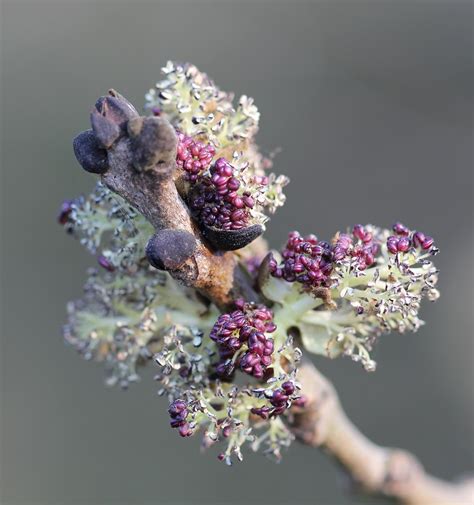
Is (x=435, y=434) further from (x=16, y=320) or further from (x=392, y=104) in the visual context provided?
(x=16, y=320)

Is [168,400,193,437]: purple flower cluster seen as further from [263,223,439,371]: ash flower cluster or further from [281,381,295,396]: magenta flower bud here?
[263,223,439,371]: ash flower cluster

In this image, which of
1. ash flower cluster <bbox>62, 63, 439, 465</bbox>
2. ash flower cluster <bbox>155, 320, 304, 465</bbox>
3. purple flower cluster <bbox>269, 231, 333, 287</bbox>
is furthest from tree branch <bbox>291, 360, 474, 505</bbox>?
purple flower cluster <bbox>269, 231, 333, 287</bbox>

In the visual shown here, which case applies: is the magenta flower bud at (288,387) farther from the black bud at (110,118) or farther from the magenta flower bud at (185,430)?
the black bud at (110,118)

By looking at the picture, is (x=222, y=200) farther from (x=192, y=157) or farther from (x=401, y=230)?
(x=401, y=230)

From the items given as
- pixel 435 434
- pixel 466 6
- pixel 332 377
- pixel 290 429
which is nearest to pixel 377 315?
pixel 290 429

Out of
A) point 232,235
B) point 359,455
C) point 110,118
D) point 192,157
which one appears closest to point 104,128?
point 110,118
